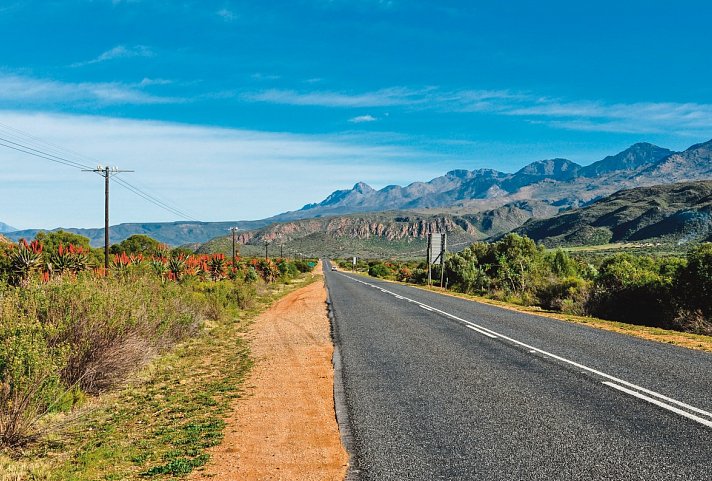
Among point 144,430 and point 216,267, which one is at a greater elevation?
point 216,267

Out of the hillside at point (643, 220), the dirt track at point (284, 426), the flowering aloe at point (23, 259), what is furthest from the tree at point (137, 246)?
the hillside at point (643, 220)

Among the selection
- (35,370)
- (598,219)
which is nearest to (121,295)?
(35,370)

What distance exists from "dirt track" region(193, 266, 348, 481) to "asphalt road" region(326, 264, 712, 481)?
1.12ft

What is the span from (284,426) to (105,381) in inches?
146

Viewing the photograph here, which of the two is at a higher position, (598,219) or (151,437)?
(598,219)

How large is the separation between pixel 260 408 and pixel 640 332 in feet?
36.9

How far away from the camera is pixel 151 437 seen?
593 centimetres

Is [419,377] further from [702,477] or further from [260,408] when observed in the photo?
[702,477]

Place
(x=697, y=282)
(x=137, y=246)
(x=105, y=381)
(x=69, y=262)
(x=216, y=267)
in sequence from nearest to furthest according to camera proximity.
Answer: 1. (x=105, y=381)
2. (x=697, y=282)
3. (x=69, y=262)
4. (x=216, y=267)
5. (x=137, y=246)

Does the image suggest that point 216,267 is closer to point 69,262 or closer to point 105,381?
point 69,262

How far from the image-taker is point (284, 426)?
6.30 m

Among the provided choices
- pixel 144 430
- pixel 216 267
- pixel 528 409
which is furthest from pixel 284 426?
pixel 216 267

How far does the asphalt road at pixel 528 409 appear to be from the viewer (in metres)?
4.58

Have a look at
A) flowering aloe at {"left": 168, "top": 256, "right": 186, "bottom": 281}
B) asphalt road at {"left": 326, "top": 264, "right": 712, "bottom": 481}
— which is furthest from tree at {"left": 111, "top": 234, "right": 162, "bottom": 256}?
asphalt road at {"left": 326, "top": 264, "right": 712, "bottom": 481}
